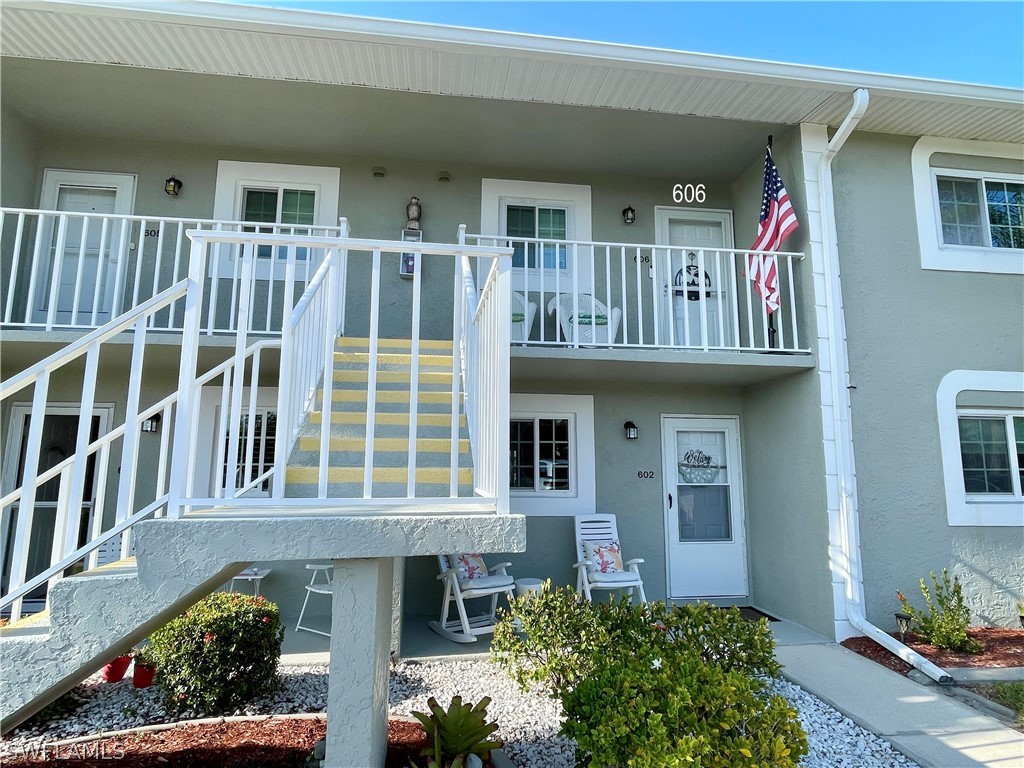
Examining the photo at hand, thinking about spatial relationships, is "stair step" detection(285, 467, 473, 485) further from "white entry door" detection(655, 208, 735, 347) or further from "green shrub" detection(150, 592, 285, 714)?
"white entry door" detection(655, 208, 735, 347)

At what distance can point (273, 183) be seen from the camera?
21.4ft

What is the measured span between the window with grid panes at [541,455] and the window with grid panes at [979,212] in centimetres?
476

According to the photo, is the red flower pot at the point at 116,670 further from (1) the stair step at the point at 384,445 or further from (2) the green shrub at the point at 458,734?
(2) the green shrub at the point at 458,734

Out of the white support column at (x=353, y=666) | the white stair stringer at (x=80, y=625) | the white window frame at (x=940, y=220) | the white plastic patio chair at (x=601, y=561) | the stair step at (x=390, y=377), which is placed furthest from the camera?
the white window frame at (x=940, y=220)

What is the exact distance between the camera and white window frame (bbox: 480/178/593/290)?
22.3ft

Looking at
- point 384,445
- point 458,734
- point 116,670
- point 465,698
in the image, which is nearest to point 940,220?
point 384,445

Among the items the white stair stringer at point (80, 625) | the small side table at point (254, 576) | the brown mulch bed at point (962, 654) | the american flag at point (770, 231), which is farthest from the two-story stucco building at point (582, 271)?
the white stair stringer at point (80, 625)

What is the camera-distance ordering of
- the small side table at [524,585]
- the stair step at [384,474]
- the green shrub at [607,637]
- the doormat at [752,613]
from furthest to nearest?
1. the doormat at [752,613]
2. the small side table at [524,585]
3. the green shrub at [607,637]
4. the stair step at [384,474]

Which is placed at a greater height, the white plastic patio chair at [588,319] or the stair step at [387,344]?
the white plastic patio chair at [588,319]

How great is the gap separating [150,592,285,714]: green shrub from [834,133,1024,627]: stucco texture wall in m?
5.33

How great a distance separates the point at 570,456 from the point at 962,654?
385 cm

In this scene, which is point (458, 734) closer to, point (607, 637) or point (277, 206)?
point (607, 637)

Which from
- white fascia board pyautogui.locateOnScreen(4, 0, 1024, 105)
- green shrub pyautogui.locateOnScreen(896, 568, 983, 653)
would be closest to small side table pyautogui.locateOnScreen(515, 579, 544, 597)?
green shrub pyautogui.locateOnScreen(896, 568, 983, 653)

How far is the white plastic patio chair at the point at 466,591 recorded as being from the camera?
17.2ft
